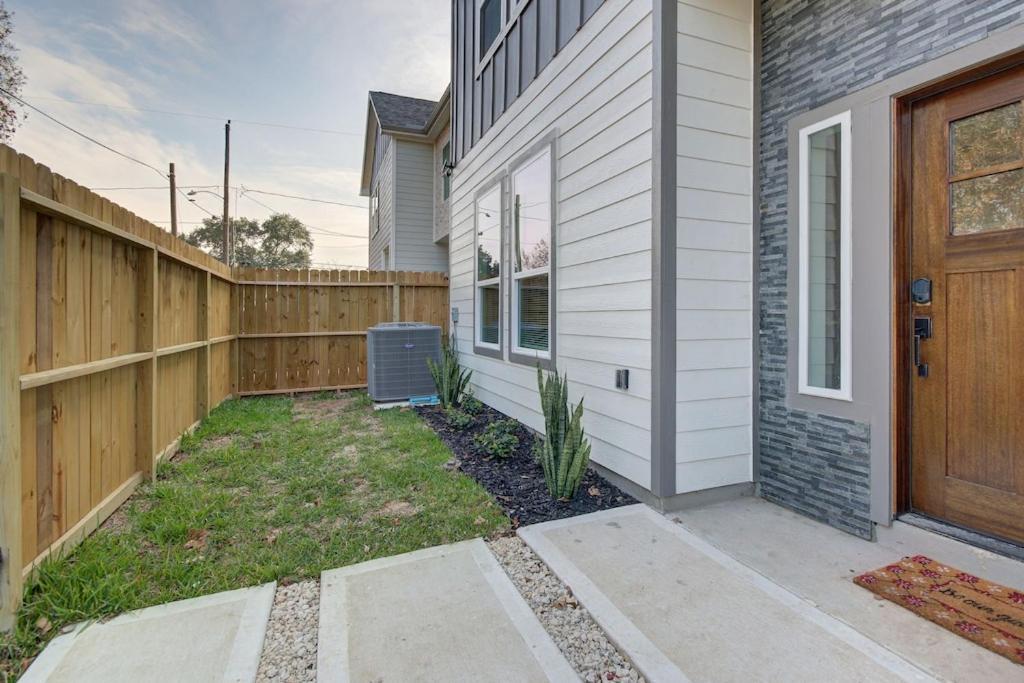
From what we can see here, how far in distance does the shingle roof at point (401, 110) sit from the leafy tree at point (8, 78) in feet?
22.0

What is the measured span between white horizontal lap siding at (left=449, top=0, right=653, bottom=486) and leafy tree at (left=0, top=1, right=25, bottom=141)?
11.4 metres

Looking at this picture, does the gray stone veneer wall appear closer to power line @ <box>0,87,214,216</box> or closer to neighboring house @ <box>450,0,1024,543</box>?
neighboring house @ <box>450,0,1024,543</box>

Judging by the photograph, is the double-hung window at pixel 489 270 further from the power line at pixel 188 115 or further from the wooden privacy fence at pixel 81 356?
the power line at pixel 188 115

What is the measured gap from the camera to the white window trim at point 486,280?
4846 mm

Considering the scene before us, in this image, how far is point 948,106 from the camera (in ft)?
6.70

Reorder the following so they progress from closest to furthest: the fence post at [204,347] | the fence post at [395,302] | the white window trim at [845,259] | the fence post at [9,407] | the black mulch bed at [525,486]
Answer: the fence post at [9,407] → the white window trim at [845,259] → the black mulch bed at [525,486] → the fence post at [204,347] → the fence post at [395,302]

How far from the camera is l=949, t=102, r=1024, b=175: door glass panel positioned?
73.2 inches

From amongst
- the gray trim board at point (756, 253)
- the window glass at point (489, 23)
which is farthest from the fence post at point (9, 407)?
the window glass at point (489, 23)

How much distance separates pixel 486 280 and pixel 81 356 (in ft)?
12.1

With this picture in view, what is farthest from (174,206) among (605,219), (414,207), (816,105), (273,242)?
(816,105)

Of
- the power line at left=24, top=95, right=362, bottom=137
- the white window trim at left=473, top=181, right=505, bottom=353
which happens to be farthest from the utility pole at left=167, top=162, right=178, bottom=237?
the white window trim at left=473, top=181, right=505, bottom=353

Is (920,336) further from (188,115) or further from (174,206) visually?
(174,206)

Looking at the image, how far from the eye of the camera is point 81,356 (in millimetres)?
2244

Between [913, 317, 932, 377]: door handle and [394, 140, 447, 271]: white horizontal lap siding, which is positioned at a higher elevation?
[394, 140, 447, 271]: white horizontal lap siding
